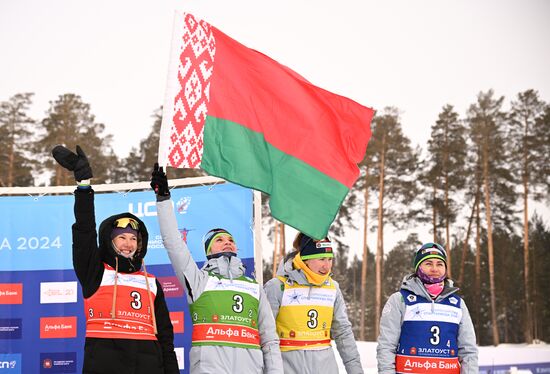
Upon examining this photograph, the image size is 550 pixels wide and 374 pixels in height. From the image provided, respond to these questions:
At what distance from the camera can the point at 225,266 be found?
6.27 m

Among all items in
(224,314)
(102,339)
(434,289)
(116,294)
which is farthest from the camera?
(434,289)

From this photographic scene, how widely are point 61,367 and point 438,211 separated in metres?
33.0

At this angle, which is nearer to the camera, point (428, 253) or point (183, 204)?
point (428, 253)

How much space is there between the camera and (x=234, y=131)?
20.2ft

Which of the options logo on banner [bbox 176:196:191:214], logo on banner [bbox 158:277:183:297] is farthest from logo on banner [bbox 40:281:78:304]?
logo on banner [bbox 176:196:191:214]

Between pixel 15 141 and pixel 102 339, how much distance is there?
3212cm

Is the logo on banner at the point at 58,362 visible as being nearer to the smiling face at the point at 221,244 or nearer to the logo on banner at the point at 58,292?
the logo on banner at the point at 58,292

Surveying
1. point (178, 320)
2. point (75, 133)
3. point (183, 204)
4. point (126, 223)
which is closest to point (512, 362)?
point (178, 320)

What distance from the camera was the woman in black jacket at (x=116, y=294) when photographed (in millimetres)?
5523

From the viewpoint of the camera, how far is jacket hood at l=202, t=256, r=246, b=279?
20.5 feet

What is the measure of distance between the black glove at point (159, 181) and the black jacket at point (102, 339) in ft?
1.43

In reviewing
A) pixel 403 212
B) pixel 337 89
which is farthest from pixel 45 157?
pixel 337 89

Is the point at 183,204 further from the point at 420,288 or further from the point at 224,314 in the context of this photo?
the point at 420,288

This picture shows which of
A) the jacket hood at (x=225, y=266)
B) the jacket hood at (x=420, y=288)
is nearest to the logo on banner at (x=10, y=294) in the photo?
the jacket hood at (x=225, y=266)
